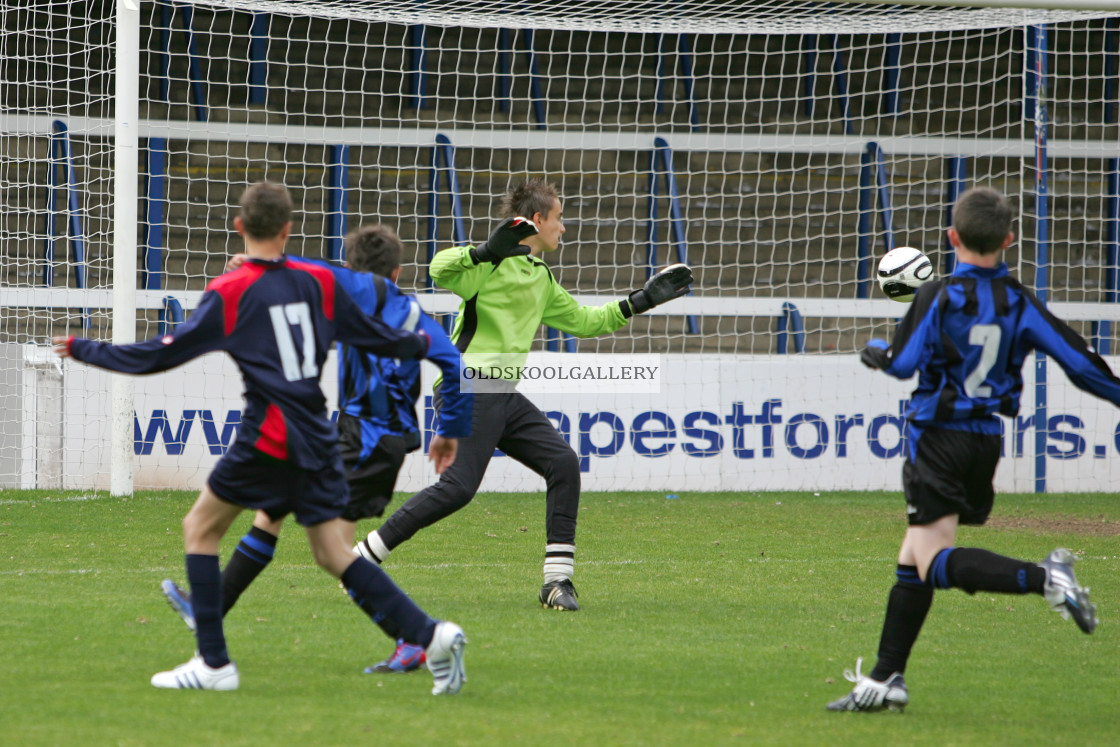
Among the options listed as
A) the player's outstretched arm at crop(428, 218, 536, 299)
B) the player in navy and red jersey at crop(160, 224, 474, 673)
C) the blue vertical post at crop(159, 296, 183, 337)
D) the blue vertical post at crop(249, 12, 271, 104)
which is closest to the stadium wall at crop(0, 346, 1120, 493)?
the blue vertical post at crop(159, 296, 183, 337)

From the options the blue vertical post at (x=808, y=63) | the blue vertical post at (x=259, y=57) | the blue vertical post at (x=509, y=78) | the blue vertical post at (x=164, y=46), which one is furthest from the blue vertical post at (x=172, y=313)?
the blue vertical post at (x=808, y=63)

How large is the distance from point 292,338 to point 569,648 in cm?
159

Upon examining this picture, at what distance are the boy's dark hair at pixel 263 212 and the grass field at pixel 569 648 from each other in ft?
4.27

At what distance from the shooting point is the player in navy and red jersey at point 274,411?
3.41 meters

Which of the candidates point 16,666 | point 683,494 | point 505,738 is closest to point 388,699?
point 505,738

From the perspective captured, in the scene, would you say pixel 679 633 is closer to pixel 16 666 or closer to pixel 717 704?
pixel 717 704

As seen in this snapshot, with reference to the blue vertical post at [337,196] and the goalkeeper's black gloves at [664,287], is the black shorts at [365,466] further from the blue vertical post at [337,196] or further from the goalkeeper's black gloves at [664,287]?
the blue vertical post at [337,196]

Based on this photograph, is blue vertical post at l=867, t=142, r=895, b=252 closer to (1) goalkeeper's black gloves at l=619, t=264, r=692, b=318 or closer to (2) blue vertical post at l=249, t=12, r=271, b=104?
(2) blue vertical post at l=249, t=12, r=271, b=104

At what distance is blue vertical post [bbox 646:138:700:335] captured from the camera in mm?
13586

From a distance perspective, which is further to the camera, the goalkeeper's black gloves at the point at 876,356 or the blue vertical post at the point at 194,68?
the blue vertical post at the point at 194,68

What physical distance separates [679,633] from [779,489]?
588cm

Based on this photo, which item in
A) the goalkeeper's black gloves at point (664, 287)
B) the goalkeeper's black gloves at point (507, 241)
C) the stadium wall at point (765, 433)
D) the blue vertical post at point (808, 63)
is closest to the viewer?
the goalkeeper's black gloves at point (507, 241)

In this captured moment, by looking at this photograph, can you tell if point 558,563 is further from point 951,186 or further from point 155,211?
point 951,186

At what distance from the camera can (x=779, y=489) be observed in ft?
34.1
